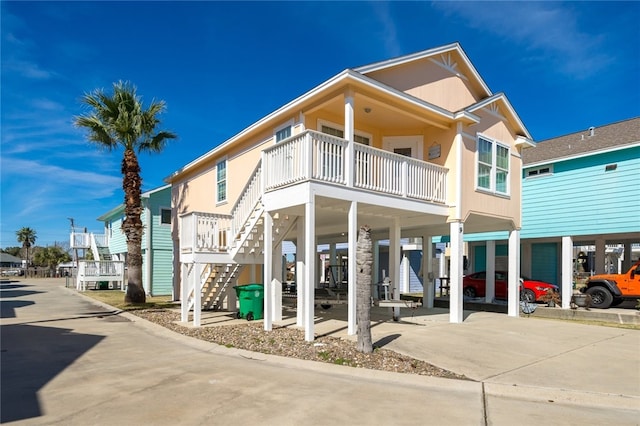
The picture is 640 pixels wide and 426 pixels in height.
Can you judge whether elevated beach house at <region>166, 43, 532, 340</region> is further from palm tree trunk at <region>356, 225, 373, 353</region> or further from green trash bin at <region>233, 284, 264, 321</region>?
palm tree trunk at <region>356, 225, 373, 353</region>

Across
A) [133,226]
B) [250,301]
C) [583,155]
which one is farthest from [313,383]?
[583,155]

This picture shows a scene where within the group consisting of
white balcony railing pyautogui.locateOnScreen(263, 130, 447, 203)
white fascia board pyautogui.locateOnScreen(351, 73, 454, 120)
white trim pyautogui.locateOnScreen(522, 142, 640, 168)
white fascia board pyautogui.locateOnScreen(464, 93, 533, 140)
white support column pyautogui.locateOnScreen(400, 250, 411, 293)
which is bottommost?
white support column pyautogui.locateOnScreen(400, 250, 411, 293)

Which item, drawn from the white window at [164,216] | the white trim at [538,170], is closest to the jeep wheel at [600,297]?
the white trim at [538,170]

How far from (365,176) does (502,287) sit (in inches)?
487

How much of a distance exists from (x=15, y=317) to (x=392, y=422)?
44.9 ft

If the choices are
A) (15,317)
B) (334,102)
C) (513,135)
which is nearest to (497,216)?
(513,135)

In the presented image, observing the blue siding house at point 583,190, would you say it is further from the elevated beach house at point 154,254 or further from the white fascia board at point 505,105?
the elevated beach house at point 154,254

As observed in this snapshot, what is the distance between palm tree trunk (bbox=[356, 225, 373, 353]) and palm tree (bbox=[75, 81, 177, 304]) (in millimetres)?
12277

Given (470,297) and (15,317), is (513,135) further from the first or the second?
(15,317)

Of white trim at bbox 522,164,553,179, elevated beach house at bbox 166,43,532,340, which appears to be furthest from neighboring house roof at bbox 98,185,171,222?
white trim at bbox 522,164,553,179

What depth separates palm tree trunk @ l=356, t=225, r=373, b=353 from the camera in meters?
7.65

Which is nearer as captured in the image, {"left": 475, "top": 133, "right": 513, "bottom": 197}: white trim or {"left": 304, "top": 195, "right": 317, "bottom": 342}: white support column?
{"left": 304, "top": 195, "right": 317, "bottom": 342}: white support column

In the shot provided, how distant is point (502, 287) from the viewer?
19.7 meters

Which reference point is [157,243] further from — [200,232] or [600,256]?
[600,256]
